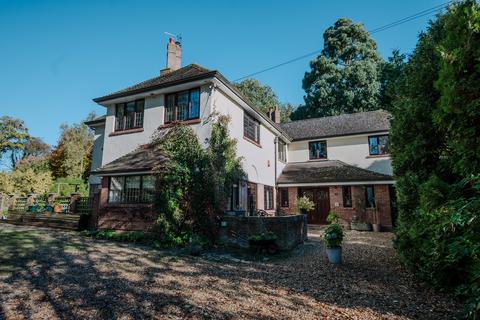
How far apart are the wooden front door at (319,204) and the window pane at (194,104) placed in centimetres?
1109

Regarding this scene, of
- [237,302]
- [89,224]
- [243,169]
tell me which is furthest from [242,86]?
[237,302]

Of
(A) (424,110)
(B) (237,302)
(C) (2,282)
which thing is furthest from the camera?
(A) (424,110)

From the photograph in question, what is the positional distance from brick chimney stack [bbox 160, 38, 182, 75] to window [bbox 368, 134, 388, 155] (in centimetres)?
1464

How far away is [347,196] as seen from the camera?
59.6 ft

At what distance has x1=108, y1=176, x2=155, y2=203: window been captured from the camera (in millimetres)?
11414

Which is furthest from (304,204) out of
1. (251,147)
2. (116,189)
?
(116,189)

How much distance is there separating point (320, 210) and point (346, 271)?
1226cm

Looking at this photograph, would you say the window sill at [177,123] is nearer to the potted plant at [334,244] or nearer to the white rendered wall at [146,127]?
the white rendered wall at [146,127]

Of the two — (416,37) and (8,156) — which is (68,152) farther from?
(416,37)

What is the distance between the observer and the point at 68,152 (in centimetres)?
3572

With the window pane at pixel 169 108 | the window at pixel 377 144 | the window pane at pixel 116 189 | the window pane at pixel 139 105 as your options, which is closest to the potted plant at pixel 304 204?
the window at pixel 377 144

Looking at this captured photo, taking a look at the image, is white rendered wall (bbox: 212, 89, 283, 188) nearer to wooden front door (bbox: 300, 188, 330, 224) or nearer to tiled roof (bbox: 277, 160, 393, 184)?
tiled roof (bbox: 277, 160, 393, 184)

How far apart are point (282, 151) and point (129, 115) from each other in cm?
1197

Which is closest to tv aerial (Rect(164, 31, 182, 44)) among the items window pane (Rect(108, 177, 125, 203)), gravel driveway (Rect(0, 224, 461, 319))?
window pane (Rect(108, 177, 125, 203))
